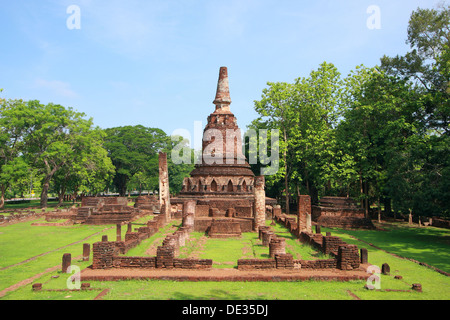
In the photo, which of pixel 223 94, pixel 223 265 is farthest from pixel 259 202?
pixel 223 94

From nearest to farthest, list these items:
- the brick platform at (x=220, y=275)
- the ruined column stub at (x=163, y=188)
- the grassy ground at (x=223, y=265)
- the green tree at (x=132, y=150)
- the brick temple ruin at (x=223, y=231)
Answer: the grassy ground at (x=223, y=265)
the brick platform at (x=220, y=275)
the brick temple ruin at (x=223, y=231)
the ruined column stub at (x=163, y=188)
the green tree at (x=132, y=150)

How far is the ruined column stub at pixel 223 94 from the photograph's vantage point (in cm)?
3217

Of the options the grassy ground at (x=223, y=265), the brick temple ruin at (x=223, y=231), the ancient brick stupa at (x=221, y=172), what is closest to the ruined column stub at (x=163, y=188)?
the brick temple ruin at (x=223, y=231)

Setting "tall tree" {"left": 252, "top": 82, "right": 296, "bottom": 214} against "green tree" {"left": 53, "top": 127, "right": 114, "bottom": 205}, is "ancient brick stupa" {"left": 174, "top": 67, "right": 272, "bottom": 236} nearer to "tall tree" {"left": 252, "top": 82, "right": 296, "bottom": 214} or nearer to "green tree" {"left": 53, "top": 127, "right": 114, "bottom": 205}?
"tall tree" {"left": 252, "top": 82, "right": 296, "bottom": 214}

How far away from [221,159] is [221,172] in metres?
1.40

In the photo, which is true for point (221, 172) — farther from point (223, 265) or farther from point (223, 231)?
point (223, 265)

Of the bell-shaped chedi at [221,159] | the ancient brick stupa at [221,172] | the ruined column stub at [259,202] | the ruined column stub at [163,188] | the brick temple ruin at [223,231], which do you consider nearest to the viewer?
the brick temple ruin at [223,231]

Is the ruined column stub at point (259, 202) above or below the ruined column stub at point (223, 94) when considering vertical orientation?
below

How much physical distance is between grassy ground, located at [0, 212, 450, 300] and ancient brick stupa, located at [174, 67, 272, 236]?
643 centimetres

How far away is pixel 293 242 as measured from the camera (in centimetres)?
1684

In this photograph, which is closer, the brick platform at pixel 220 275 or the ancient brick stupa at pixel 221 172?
the brick platform at pixel 220 275

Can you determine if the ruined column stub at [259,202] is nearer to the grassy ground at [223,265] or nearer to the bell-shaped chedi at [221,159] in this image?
the grassy ground at [223,265]

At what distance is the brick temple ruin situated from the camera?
1057cm

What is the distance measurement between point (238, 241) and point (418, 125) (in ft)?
47.3
